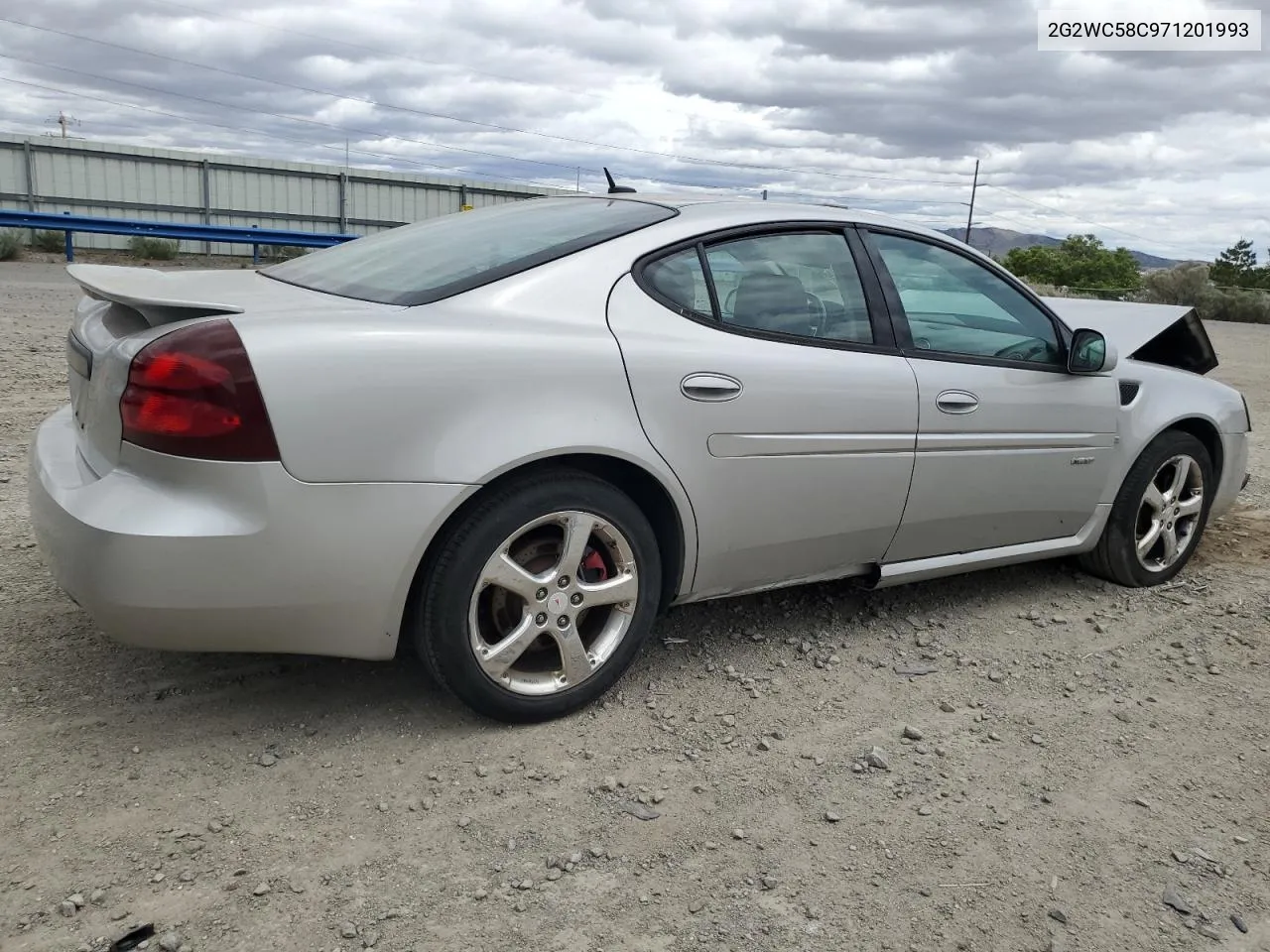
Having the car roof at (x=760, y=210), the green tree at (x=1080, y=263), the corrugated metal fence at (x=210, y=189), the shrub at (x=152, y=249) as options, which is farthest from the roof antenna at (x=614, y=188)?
the green tree at (x=1080, y=263)

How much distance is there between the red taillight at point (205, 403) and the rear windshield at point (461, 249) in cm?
57

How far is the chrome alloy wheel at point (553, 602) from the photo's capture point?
113 inches

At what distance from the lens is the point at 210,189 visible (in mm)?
23406

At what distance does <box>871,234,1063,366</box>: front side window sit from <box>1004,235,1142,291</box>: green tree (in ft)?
335

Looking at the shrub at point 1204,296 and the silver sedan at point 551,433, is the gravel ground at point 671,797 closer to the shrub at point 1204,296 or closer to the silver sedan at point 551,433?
the silver sedan at point 551,433

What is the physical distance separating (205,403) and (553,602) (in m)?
1.04

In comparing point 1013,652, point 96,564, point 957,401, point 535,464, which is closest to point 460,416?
point 535,464

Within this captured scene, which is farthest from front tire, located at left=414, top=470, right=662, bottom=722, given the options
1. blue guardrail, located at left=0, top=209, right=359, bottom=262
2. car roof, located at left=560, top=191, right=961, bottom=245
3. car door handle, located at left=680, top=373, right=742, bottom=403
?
blue guardrail, located at left=0, top=209, right=359, bottom=262

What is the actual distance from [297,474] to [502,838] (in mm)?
992

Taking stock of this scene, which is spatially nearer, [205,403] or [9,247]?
[205,403]

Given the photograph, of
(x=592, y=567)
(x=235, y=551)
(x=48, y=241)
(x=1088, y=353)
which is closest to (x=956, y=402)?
(x=1088, y=353)

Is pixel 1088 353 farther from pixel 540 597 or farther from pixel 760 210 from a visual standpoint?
pixel 540 597

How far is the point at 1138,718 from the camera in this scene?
3348 mm

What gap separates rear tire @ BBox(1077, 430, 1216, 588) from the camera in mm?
4402
